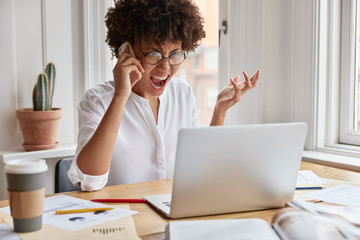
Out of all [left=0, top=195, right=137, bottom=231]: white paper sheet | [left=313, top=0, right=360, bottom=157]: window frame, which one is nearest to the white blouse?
[left=0, top=195, right=137, bottom=231]: white paper sheet

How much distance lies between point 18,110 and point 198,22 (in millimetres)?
1164

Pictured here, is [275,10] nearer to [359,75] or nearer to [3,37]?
[359,75]

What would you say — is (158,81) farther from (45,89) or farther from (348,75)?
(348,75)

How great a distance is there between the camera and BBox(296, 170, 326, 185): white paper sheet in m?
1.42

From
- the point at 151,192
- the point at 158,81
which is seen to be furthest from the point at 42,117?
the point at 151,192

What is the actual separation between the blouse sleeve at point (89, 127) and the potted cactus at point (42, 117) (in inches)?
26.7

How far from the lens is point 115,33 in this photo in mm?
1688

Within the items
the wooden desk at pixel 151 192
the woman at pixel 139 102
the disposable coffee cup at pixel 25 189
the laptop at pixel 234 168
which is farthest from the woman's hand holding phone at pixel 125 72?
the disposable coffee cup at pixel 25 189

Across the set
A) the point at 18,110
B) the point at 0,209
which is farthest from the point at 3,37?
the point at 0,209

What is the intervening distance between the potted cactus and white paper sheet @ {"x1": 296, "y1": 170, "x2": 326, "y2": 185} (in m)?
1.39

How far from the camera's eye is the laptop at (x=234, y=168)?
988 millimetres

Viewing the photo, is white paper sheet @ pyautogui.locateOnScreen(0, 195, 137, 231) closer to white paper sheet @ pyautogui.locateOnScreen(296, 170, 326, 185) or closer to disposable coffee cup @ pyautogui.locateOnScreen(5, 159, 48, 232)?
disposable coffee cup @ pyautogui.locateOnScreen(5, 159, 48, 232)

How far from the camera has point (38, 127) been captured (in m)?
2.24

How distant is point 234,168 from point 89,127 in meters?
0.70
